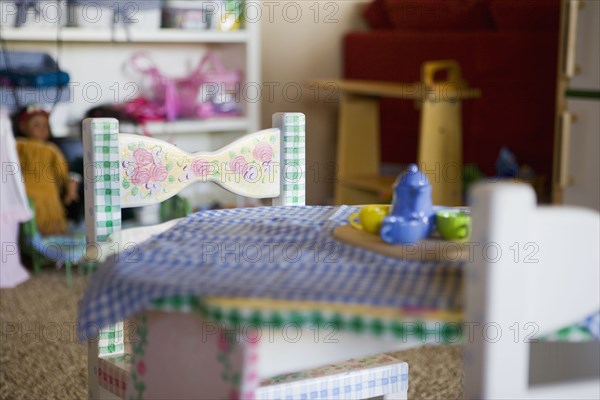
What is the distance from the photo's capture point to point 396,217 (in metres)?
1.04

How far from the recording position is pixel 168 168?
1.30 meters

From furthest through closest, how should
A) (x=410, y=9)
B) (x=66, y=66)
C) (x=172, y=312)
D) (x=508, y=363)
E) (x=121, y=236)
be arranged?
(x=410, y=9) < (x=66, y=66) < (x=121, y=236) < (x=172, y=312) < (x=508, y=363)

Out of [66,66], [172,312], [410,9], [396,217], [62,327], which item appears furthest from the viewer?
[410,9]

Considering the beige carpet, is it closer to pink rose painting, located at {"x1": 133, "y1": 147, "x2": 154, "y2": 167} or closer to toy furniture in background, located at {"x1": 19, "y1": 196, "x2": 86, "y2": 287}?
toy furniture in background, located at {"x1": 19, "y1": 196, "x2": 86, "y2": 287}

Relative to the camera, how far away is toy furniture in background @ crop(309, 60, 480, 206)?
3088 millimetres

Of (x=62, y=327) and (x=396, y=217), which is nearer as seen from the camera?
(x=396, y=217)

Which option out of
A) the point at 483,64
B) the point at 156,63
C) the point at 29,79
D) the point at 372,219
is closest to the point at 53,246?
the point at 29,79

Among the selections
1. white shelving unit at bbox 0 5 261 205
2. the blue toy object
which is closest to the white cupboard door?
the blue toy object

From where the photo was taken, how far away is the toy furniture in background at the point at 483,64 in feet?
10.1

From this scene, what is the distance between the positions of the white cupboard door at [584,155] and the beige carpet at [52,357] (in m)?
0.66

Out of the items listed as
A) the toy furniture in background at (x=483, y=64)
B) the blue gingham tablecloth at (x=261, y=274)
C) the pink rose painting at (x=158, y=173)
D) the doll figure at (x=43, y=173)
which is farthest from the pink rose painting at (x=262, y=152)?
the toy furniture in background at (x=483, y=64)

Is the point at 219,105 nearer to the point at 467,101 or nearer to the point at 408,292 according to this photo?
the point at 467,101

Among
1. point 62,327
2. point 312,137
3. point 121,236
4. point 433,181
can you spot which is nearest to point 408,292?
point 121,236

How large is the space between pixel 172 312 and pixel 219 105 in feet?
8.56
